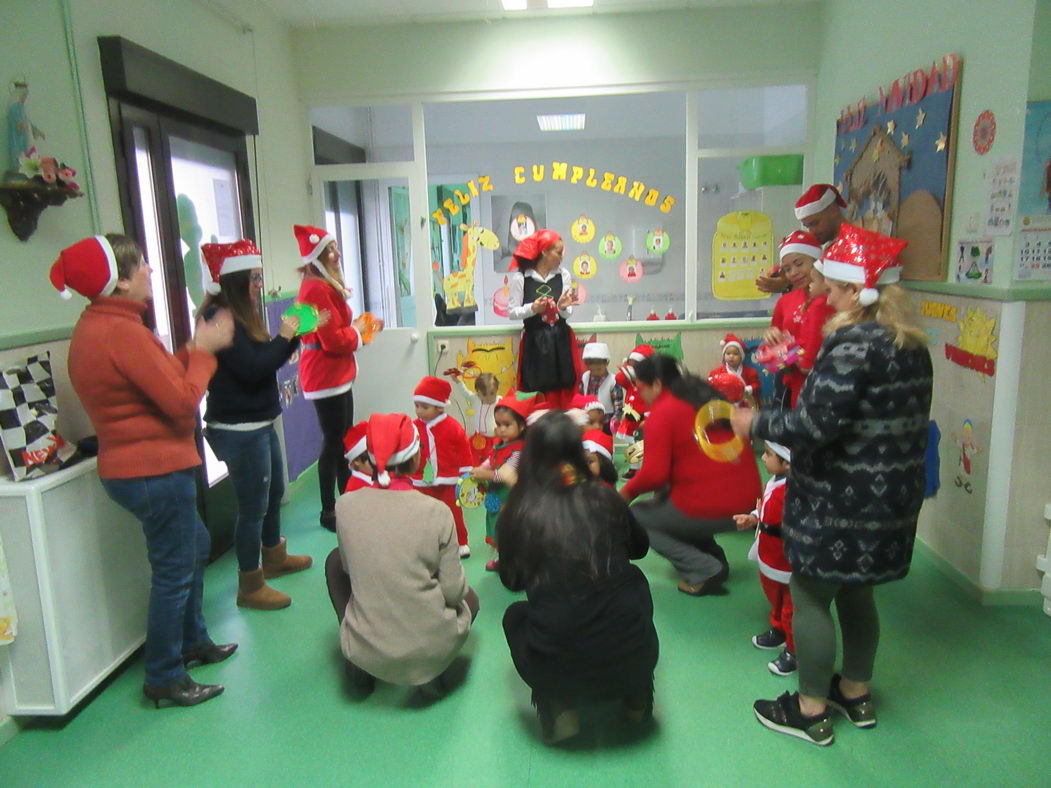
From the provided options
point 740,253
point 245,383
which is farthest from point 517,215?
point 245,383

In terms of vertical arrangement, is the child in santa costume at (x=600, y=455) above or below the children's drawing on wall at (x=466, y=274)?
below

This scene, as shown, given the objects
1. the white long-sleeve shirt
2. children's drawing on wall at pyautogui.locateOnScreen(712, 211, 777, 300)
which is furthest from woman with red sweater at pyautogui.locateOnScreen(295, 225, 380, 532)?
children's drawing on wall at pyautogui.locateOnScreen(712, 211, 777, 300)

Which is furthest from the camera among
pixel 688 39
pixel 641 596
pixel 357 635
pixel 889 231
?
pixel 688 39

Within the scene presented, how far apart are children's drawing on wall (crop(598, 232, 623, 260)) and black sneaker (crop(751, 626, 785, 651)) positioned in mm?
3175

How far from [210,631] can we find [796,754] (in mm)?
2088

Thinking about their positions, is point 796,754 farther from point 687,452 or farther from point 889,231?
point 889,231

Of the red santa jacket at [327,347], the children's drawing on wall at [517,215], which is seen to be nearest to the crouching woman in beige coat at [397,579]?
the red santa jacket at [327,347]

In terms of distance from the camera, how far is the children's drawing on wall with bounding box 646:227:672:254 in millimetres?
5133

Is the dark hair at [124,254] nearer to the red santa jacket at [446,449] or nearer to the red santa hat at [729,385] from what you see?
the red santa jacket at [446,449]

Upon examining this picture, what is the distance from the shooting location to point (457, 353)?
16.7 ft

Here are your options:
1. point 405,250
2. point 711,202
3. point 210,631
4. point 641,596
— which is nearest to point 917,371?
point 641,596

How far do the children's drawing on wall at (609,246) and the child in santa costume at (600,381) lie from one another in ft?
3.07

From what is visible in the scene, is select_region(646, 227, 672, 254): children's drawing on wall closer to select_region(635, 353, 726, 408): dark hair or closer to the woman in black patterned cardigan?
select_region(635, 353, 726, 408): dark hair

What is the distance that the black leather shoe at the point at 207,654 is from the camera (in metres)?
2.56
